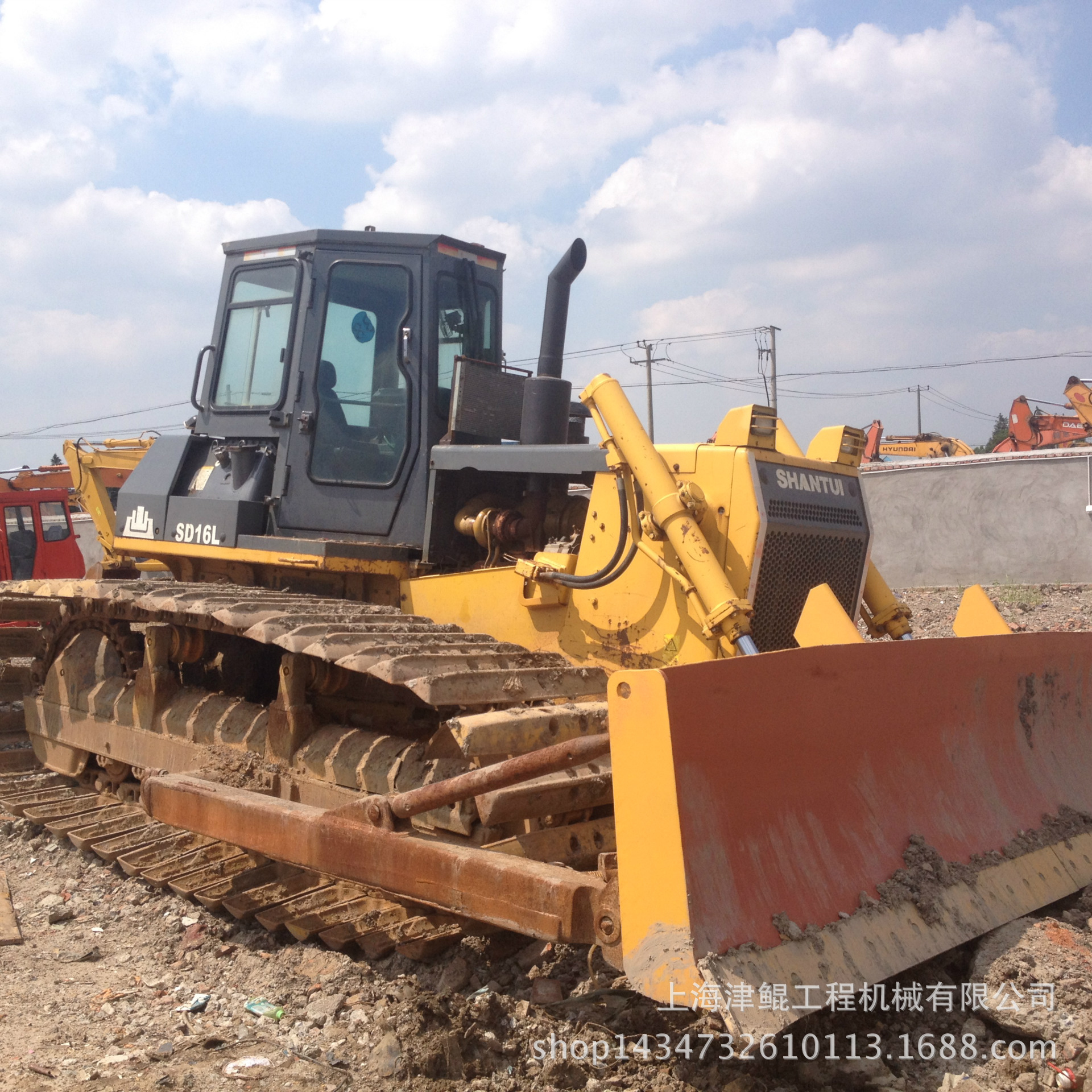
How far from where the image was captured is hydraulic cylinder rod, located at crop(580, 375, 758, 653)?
3.96 metres

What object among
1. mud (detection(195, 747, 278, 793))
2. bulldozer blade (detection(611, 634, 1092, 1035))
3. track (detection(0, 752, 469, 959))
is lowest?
track (detection(0, 752, 469, 959))

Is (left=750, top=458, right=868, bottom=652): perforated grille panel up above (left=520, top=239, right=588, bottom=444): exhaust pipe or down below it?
below

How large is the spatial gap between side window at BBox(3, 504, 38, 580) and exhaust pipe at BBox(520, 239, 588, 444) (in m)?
12.7

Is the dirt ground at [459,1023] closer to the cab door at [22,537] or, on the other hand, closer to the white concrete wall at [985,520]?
the cab door at [22,537]

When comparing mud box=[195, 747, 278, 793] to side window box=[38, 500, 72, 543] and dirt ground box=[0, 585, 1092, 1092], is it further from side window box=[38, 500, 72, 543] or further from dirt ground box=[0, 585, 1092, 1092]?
side window box=[38, 500, 72, 543]

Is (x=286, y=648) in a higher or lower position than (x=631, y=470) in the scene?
lower

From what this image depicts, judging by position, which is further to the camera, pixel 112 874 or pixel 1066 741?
pixel 112 874

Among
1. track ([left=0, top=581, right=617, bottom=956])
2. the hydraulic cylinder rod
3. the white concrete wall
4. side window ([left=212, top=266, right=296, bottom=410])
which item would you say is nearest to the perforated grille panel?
the hydraulic cylinder rod

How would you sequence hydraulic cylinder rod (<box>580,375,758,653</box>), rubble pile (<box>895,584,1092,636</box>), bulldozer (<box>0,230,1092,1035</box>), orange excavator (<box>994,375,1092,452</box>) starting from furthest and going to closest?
1. orange excavator (<box>994,375,1092,452</box>)
2. rubble pile (<box>895,584,1092,636</box>)
3. hydraulic cylinder rod (<box>580,375,758,653</box>)
4. bulldozer (<box>0,230,1092,1035</box>)

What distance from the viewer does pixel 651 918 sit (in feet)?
8.18

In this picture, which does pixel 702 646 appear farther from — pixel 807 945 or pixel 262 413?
pixel 262 413

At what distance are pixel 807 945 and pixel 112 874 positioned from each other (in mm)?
3611

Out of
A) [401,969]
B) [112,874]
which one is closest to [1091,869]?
[401,969]

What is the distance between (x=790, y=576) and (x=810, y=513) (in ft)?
0.96
